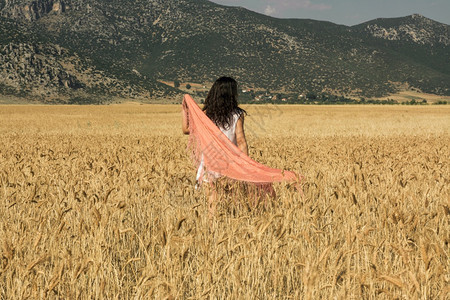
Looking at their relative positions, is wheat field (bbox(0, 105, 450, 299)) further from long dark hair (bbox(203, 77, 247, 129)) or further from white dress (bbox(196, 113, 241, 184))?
long dark hair (bbox(203, 77, 247, 129))

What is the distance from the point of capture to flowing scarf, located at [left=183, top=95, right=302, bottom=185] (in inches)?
191

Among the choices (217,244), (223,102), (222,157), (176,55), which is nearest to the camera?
(217,244)

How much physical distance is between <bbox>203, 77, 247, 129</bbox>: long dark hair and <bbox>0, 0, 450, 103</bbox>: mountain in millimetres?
98932

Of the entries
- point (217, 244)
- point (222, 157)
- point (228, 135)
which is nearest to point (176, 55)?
point (228, 135)

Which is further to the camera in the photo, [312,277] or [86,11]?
[86,11]

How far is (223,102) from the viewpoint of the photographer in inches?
207

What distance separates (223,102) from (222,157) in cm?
70

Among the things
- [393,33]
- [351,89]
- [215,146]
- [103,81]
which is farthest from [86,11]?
[215,146]

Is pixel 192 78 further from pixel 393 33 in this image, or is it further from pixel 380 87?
pixel 393 33

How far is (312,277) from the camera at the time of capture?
1863 mm

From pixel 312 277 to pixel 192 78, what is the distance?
11702 centimetres

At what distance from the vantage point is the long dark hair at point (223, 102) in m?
5.23

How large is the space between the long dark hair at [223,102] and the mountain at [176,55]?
98.9m

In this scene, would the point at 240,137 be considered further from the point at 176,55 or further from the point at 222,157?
the point at 176,55
